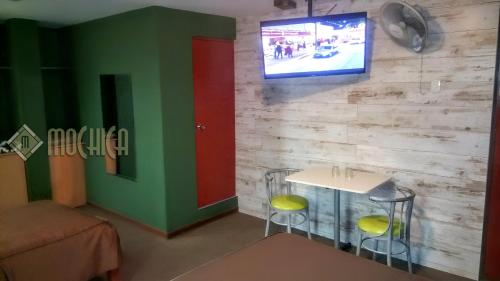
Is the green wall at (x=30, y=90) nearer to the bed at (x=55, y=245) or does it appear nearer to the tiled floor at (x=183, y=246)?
the tiled floor at (x=183, y=246)

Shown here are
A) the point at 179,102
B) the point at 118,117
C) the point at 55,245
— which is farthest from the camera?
the point at 118,117

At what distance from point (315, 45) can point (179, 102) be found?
1.53 meters

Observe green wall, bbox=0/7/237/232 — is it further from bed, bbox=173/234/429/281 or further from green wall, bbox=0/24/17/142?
bed, bbox=173/234/429/281

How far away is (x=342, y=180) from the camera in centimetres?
318

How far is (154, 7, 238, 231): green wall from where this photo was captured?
3718mm

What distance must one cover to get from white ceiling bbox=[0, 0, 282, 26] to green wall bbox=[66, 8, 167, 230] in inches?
7.2

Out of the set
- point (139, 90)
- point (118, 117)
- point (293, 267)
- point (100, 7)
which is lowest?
point (293, 267)

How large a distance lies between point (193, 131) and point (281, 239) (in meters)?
2.08

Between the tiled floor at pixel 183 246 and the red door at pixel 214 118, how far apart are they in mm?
402

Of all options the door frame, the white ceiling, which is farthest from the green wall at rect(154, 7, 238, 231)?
the door frame

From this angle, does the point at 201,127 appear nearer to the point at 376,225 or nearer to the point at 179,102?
the point at 179,102

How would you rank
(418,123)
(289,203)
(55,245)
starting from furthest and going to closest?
(289,203) → (418,123) → (55,245)

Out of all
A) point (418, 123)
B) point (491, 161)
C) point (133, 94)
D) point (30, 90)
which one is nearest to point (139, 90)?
point (133, 94)

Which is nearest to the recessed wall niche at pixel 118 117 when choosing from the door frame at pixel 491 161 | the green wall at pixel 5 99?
the green wall at pixel 5 99
